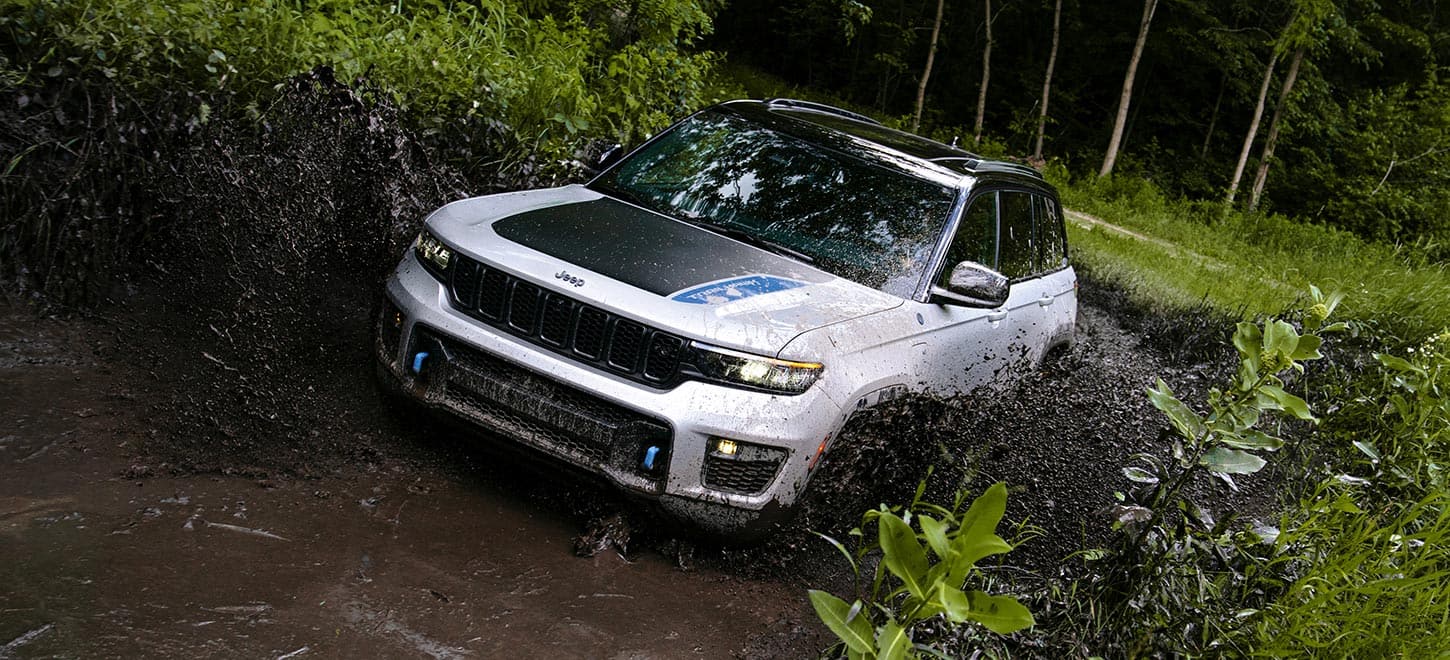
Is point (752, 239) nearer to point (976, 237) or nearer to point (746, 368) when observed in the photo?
point (746, 368)

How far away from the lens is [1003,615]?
253 centimetres

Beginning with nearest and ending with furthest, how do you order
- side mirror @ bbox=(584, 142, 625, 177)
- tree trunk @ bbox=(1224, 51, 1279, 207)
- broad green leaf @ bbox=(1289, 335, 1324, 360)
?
broad green leaf @ bbox=(1289, 335, 1324, 360) < side mirror @ bbox=(584, 142, 625, 177) < tree trunk @ bbox=(1224, 51, 1279, 207)

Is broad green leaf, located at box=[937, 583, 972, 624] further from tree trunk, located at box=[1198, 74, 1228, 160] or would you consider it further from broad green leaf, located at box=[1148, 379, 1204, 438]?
tree trunk, located at box=[1198, 74, 1228, 160]

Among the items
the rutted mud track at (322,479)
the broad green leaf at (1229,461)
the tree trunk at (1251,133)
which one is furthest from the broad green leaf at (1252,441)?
the tree trunk at (1251,133)

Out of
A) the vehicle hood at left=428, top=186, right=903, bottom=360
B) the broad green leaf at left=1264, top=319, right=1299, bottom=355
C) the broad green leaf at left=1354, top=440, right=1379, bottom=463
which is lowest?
the broad green leaf at left=1354, top=440, right=1379, bottom=463

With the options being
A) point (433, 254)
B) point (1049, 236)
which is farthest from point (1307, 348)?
point (433, 254)

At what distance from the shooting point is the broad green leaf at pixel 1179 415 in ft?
11.8

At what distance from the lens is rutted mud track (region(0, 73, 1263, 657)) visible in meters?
3.15

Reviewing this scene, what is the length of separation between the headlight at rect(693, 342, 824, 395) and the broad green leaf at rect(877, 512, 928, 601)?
1.15m

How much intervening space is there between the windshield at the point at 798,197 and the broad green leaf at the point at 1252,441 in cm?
143

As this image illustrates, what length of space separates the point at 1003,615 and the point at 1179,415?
1.48 metres

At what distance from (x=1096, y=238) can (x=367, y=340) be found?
1206cm

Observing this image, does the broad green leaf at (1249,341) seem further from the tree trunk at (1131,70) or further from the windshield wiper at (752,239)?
the tree trunk at (1131,70)

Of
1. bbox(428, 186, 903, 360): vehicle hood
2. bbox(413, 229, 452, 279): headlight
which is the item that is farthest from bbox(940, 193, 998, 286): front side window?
bbox(413, 229, 452, 279): headlight
